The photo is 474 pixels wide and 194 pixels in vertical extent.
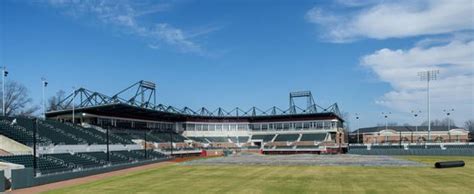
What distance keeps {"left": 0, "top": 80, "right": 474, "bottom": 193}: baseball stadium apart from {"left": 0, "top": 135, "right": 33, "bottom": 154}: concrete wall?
4.0 inches

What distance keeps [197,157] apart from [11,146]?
3902cm

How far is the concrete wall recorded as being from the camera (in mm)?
46062

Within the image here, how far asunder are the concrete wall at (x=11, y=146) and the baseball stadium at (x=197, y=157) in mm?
103

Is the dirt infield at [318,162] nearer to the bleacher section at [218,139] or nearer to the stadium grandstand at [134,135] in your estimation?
the stadium grandstand at [134,135]

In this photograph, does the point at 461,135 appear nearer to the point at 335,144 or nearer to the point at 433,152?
the point at 335,144

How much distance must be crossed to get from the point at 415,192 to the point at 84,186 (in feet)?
75.4

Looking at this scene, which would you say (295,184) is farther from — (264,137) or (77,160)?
(264,137)

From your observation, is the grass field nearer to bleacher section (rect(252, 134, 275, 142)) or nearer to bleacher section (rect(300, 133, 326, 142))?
bleacher section (rect(300, 133, 326, 142))

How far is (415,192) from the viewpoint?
26734mm

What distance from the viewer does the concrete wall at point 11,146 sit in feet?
151

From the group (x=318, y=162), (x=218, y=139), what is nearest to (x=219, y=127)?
(x=218, y=139)

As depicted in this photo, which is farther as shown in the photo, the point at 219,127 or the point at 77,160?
the point at 219,127

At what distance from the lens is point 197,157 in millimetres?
81625

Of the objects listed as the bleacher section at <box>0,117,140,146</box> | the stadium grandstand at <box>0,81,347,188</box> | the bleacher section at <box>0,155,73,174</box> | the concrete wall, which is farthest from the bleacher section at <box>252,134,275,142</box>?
the bleacher section at <box>0,155,73,174</box>
